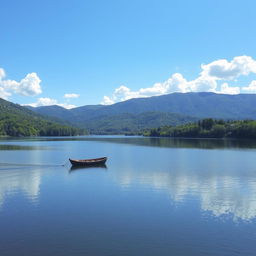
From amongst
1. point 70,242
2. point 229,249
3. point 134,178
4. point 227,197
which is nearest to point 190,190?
point 227,197

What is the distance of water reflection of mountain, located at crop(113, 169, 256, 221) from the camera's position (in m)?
38.7

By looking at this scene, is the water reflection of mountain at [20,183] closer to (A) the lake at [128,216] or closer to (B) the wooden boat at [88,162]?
(A) the lake at [128,216]

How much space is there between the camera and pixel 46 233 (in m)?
29.2

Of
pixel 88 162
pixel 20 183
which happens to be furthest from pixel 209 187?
pixel 88 162

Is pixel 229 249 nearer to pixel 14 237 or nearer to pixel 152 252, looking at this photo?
pixel 152 252

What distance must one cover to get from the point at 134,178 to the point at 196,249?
123 ft

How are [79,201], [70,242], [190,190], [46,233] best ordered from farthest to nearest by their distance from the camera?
1. [190,190]
2. [79,201]
3. [46,233]
4. [70,242]

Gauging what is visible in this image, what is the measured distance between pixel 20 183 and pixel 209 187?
34141 millimetres

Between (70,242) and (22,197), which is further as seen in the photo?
(22,197)

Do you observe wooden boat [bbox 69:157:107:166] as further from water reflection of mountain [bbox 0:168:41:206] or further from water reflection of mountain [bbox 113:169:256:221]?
water reflection of mountain [bbox 113:169:256:221]

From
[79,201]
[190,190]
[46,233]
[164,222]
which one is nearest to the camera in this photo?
[46,233]

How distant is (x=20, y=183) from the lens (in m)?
56.8

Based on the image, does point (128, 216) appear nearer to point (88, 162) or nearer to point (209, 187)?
point (209, 187)

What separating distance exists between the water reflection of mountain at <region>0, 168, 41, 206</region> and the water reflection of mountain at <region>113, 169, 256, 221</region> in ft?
51.9
